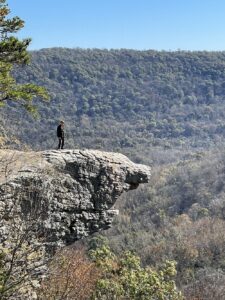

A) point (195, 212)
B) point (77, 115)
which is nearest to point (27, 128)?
point (77, 115)

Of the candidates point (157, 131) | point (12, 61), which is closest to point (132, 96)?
point (157, 131)

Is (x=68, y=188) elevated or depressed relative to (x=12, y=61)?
depressed

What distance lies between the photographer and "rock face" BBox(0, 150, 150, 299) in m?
16.0

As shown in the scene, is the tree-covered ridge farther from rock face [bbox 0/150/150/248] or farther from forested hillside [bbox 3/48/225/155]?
forested hillside [bbox 3/48/225/155]

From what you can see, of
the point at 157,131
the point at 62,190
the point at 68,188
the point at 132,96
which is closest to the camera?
the point at 62,190

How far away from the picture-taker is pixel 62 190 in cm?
1756

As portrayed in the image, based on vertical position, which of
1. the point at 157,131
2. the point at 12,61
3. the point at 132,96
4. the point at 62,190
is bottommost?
the point at 157,131

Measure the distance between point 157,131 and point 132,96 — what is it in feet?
72.1

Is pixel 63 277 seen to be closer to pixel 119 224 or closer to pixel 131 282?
pixel 131 282

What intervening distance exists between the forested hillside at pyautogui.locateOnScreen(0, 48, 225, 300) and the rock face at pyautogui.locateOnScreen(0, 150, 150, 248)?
5524 mm

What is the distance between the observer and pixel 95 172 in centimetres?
1845

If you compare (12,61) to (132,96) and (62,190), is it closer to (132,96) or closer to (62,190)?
(62,190)

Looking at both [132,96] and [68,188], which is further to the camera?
[132,96]

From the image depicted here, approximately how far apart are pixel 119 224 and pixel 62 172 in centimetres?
5775
